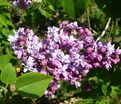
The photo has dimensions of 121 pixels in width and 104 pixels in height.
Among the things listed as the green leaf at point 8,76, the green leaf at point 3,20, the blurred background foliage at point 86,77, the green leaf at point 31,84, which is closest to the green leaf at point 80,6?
the blurred background foliage at point 86,77

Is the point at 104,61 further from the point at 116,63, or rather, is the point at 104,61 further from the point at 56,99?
the point at 56,99

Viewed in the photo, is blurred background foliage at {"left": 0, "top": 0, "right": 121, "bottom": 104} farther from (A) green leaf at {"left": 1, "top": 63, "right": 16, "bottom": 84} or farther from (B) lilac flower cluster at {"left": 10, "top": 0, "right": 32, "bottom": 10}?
Answer: (A) green leaf at {"left": 1, "top": 63, "right": 16, "bottom": 84}

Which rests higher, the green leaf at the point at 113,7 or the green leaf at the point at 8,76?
the green leaf at the point at 113,7

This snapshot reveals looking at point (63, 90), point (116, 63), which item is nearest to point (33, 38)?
point (116, 63)

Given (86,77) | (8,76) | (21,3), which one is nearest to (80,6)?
(8,76)

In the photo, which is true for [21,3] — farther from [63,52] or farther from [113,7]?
[113,7]

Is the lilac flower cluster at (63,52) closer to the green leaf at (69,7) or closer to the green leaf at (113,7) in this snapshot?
the green leaf at (113,7)
